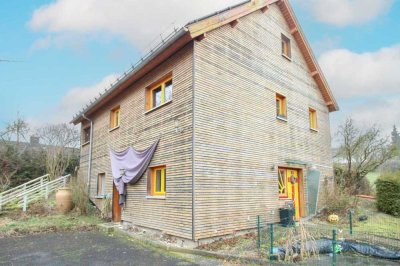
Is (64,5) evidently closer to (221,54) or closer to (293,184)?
(221,54)

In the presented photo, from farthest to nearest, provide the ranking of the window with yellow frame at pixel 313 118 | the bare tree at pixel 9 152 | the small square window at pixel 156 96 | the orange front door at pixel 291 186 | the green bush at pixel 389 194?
the bare tree at pixel 9 152 < the window with yellow frame at pixel 313 118 < the green bush at pixel 389 194 < the orange front door at pixel 291 186 < the small square window at pixel 156 96

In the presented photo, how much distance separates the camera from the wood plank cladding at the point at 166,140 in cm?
930

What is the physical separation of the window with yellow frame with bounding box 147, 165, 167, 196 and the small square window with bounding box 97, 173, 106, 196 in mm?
5133

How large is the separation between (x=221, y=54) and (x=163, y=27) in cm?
213

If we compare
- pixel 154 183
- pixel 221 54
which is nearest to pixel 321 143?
pixel 221 54

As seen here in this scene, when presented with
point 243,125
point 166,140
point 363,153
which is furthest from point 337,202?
point 363,153

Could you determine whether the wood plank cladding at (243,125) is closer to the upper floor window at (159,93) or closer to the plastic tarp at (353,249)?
the upper floor window at (159,93)

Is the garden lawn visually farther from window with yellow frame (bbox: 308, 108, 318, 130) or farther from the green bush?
the green bush

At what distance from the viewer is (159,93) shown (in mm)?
11773

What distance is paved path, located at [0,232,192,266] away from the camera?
769 cm

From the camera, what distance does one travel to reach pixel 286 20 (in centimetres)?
1516

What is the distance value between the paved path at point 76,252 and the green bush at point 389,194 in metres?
12.1

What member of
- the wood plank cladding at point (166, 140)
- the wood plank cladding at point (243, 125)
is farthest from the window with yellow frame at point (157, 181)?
the wood plank cladding at point (243, 125)

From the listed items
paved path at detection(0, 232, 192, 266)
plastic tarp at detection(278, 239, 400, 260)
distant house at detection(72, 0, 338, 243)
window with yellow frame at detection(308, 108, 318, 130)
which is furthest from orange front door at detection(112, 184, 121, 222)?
window with yellow frame at detection(308, 108, 318, 130)
